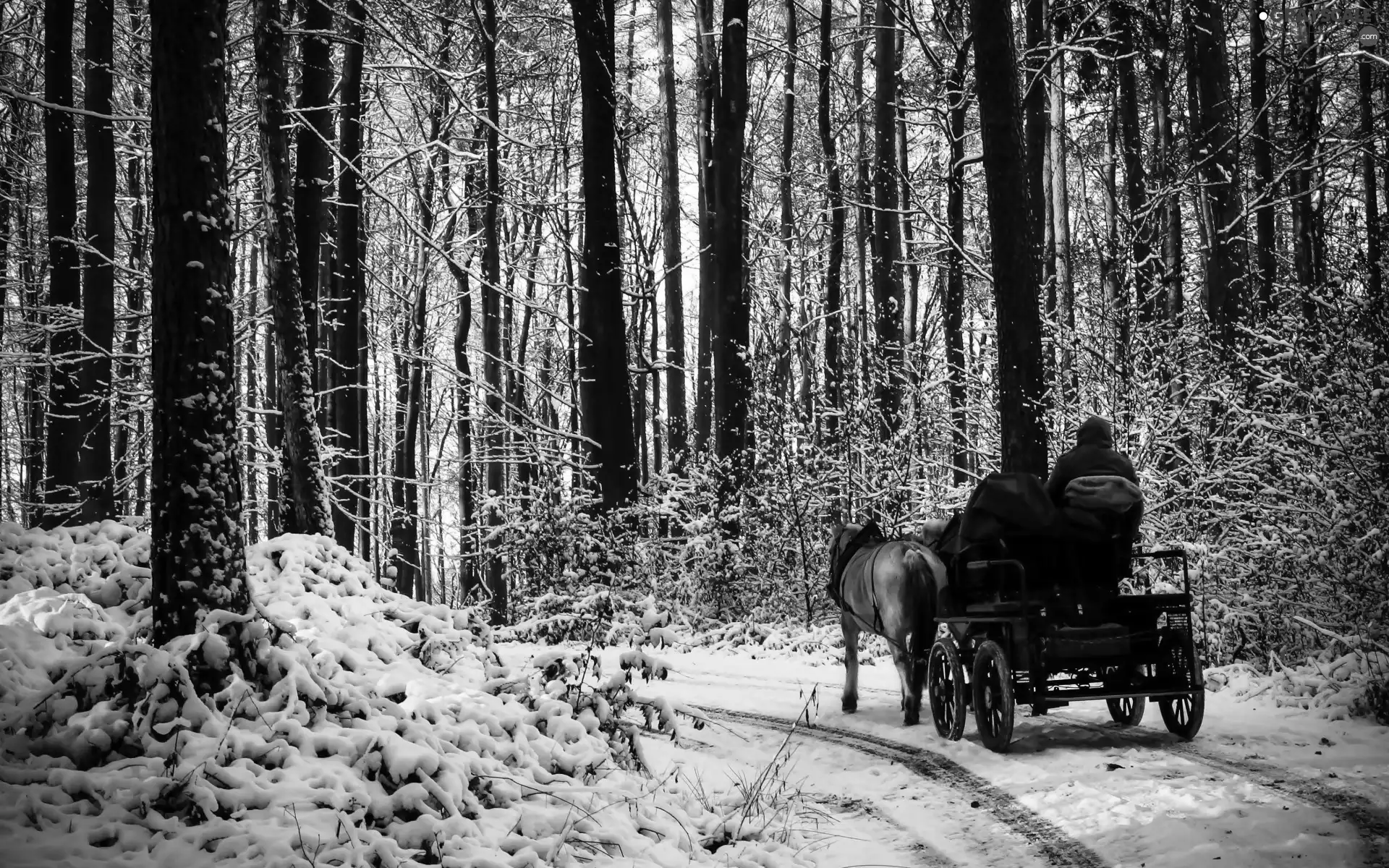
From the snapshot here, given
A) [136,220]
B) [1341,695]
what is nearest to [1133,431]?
[1341,695]

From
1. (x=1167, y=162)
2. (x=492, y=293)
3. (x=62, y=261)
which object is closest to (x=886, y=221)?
(x=1167, y=162)

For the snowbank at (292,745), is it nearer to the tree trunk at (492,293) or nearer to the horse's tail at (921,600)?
the horse's tail at (921,600)

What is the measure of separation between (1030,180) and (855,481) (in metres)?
4.78

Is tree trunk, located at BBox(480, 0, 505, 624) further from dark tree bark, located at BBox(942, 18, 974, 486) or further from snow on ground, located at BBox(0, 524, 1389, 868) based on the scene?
snow on ground, located at BBox(0, 524, 1389, 868)

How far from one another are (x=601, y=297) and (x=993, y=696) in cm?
1016

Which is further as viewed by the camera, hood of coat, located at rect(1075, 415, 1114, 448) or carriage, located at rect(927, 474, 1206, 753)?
hood of coat, located at rect(1075, 415, 1114, 448)

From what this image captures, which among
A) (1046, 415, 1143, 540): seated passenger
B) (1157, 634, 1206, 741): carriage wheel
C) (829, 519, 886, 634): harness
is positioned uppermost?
(1046, 415, 1143, 540): seated passenger

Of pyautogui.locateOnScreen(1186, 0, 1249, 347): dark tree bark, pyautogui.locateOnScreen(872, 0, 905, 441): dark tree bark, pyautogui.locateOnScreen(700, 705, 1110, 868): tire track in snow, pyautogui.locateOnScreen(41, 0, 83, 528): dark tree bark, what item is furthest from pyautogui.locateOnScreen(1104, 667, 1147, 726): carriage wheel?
pyautogui.locateOnScreen(41, 0, 83, 528): dark tree bark

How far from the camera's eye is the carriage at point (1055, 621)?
7.08 metres

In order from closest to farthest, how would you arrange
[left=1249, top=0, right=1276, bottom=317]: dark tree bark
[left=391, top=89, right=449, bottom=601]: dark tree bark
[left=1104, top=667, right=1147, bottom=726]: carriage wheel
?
[left=1104, top=667, right=1147, bottom=726]: carriage wheel < [left=1249, top=0, right=1276, bottom=317]: dark tree bark < [left=391, top=89, right=449, bottom=601]: dark tree bark

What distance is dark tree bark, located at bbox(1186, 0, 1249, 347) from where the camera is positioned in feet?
46.8

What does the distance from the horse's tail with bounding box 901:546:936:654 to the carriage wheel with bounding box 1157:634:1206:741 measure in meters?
1.74

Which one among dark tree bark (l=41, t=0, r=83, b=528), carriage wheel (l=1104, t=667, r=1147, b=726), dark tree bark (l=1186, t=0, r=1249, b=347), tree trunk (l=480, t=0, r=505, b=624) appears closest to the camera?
carriage wheel (l=1104, t=667, r=1147, b=726)

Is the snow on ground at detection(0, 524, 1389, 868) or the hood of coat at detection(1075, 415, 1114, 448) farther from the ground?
the hood of coat at detection(1075, 415, 1114, 448)
